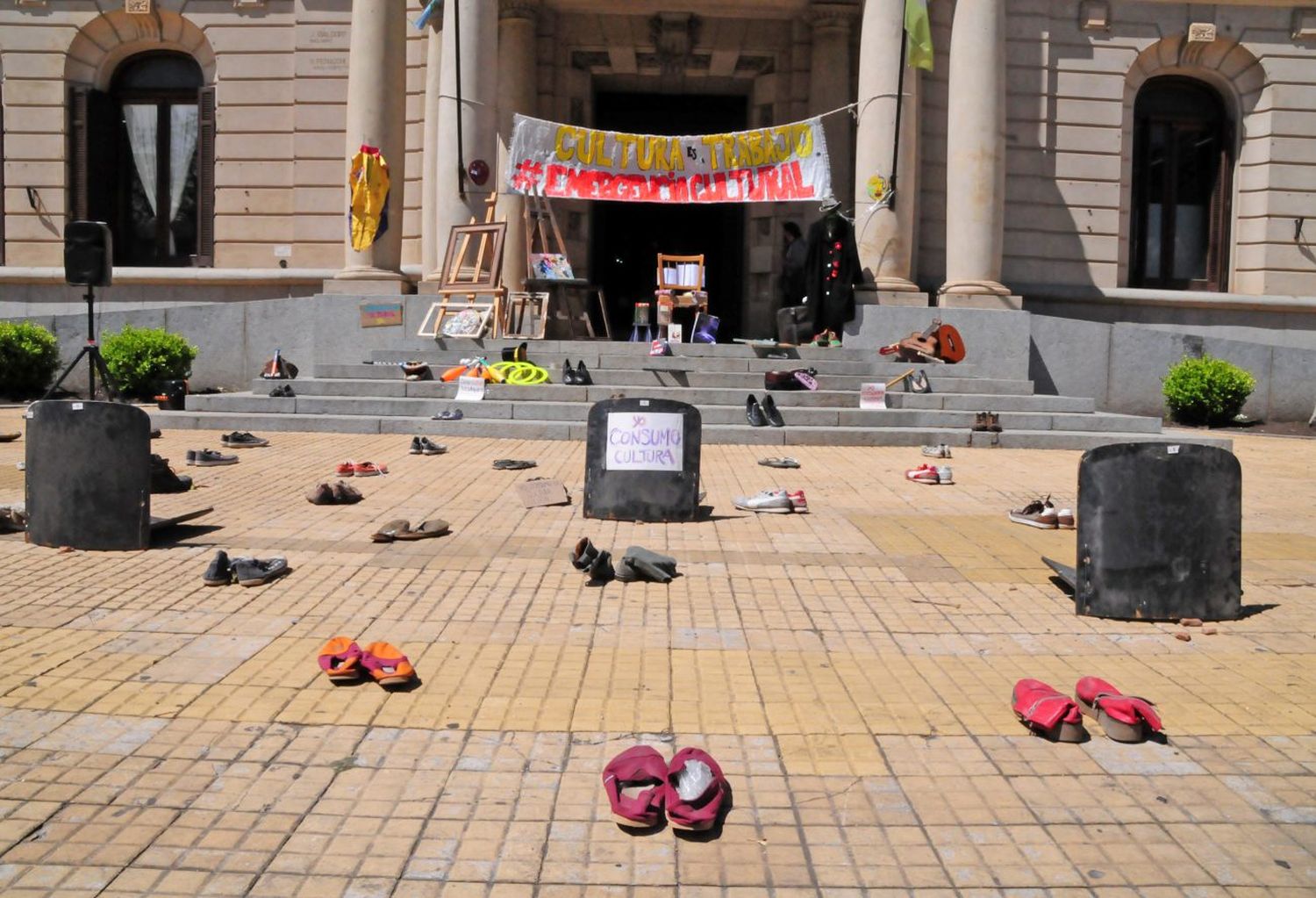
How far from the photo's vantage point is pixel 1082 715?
4652 millimetres

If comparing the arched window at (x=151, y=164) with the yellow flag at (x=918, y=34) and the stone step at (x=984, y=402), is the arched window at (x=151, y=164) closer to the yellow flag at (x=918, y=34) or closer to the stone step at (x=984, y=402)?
the yellow flag at (x=918, y=34)

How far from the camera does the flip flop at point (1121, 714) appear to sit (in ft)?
14.9

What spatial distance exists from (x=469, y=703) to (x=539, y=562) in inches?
101

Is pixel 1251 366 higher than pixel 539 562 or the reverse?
higher

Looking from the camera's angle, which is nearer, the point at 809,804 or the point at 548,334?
the point at 809,804

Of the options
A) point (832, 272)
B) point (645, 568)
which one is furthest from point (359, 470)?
point (832, 272)

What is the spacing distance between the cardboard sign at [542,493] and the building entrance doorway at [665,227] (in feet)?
46.7

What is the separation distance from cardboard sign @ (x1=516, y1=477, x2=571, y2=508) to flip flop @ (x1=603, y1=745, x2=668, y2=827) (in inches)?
213

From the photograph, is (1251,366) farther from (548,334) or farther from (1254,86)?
(548,334)

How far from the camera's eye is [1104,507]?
6223mm

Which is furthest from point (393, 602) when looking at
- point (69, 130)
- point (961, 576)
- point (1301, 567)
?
point (69, 130)

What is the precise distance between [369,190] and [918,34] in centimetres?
947

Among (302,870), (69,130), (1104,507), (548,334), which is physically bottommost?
(302,870)

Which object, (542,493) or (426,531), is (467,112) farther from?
(426,531)
